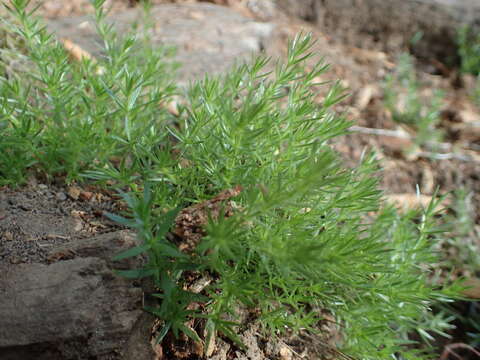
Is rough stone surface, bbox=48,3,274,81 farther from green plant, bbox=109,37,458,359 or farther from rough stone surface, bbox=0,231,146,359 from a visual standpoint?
rough stone surface, bbox=0,231,146,359

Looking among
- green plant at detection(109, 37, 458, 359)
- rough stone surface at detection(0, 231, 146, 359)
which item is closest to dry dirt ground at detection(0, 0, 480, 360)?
rough stone surface at detection(0, 231, 146, 359)

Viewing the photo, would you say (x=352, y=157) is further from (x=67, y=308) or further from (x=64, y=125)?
(x=67, y=308)

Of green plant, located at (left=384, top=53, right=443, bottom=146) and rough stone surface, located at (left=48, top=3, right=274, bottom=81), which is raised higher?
rough stone surface, located at (left=48, top=3, right=274, bottom=81)

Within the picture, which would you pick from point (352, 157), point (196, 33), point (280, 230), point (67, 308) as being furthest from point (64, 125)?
point (196, 33)

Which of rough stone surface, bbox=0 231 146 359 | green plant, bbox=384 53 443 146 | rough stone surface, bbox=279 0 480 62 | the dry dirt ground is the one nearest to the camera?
rough stone surface, bbox=0 231 146 359

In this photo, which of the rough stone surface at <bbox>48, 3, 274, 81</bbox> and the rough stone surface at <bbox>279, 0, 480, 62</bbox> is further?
the rough stone surface at <bbox>279, 0, 480, 62</bbox>

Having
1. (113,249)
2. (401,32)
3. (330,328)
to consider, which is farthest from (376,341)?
(401,32)
